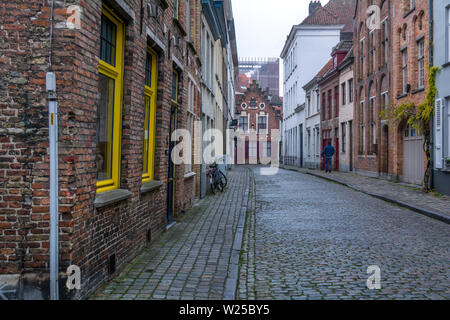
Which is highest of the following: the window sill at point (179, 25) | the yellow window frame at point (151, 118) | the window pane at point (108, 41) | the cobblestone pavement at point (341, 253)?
the window sill at point (179, 25)

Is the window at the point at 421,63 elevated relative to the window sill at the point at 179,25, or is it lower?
elevated

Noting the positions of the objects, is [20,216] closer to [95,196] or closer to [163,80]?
[95,196]

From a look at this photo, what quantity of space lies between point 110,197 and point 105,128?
0.83 meters

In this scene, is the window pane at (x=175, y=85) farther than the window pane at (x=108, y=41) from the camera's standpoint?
Yes

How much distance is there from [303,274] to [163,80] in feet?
13.4

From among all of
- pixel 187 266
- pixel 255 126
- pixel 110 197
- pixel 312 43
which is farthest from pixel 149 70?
pixel 255 126

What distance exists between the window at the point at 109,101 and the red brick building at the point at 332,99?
26.7 metres

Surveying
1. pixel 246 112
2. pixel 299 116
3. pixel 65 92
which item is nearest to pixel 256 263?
pixel 65 92

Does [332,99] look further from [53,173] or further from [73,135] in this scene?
[53,173]

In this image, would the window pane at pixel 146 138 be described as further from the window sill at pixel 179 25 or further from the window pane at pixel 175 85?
the window sill at pixel 179 25

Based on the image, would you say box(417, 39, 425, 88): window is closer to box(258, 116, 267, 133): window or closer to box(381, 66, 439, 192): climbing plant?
box(381, 66, 439, 192): climbing plant

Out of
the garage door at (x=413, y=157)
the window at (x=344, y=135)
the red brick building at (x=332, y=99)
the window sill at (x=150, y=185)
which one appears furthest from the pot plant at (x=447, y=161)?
the red brick building at (x=332, y=99)

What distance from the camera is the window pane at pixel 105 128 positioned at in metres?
5.11

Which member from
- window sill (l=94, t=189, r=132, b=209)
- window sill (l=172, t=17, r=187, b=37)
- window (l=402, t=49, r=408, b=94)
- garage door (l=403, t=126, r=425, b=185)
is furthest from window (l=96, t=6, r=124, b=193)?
window (l=402, t=49, r=408, b=94)
